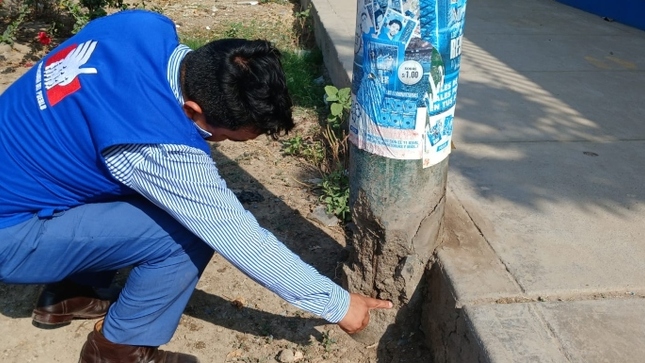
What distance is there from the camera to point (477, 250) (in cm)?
267

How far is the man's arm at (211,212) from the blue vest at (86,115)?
0.19 feet

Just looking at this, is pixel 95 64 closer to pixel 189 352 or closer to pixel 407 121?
pixel 407 121

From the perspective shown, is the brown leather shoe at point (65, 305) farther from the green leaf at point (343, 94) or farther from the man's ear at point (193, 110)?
the green leaf at point (343, 94)

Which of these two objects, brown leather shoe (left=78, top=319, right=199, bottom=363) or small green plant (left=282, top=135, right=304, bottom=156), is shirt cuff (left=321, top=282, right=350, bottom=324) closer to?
brown leather shoe (left=78, top=319, right=199, bottom=363)

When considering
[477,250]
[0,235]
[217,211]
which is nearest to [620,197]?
[477,250]

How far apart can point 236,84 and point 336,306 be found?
781 mm

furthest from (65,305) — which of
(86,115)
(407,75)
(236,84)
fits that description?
(407,75)

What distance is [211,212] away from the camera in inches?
83.5

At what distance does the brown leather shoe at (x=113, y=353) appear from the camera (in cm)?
250

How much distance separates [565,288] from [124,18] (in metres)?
1.73

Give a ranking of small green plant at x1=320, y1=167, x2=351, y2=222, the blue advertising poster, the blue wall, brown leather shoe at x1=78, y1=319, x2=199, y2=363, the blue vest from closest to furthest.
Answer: the blue vest → the blue advertising poster → brown leather shoe at x1=78, y1=319, x2=199, y2=363 → small green plant at x1=320, y1=167, x2=351, y2=222 → the blue wall

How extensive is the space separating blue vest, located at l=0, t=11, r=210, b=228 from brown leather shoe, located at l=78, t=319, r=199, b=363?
1.70 ft

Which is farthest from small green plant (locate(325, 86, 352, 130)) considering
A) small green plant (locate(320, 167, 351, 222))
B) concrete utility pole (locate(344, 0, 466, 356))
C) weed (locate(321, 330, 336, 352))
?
weed (locate(321, 330, 336, 352))

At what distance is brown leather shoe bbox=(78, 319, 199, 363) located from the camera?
2500mm
